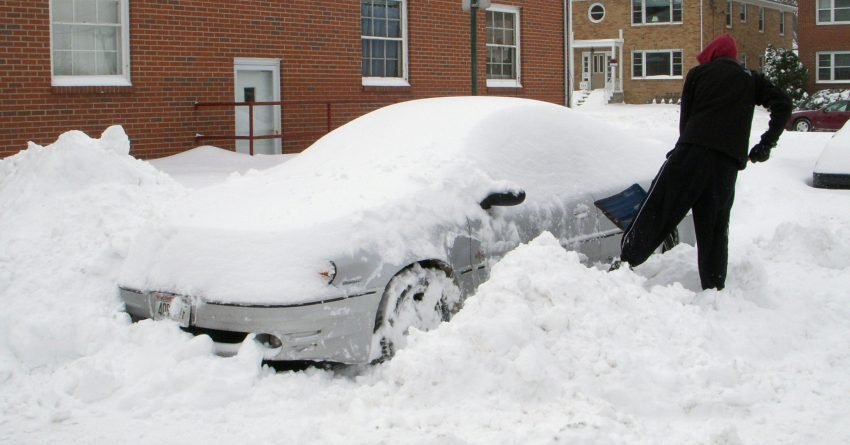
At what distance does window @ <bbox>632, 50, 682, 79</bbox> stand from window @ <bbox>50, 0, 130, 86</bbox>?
36.4 m

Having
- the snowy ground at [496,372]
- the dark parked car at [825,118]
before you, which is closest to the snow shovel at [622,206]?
the snowy ground at [496,372]

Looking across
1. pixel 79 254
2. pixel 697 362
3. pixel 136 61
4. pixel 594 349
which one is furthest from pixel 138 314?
pixel 136 61

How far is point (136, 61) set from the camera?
13.2 meters

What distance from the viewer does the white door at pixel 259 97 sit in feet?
48.5

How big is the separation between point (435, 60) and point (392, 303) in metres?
12.4

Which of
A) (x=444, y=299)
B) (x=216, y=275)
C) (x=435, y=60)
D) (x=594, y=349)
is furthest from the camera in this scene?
(x=435, y=60)

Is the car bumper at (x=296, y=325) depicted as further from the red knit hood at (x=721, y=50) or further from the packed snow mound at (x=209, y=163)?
the packed snow mound at (x=209, y=163)

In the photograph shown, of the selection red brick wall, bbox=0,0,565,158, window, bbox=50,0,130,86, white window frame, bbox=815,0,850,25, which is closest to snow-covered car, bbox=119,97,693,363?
red brick wall, bbox=0,0,565,158

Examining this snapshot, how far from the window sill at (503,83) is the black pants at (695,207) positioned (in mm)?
12490

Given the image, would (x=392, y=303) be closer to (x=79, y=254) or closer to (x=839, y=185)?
(x=79, y=254)

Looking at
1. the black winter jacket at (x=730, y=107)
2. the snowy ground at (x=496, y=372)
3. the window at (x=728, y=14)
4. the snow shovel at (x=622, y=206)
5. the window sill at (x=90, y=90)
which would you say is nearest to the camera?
the snowy ground at (x=496, y=372)

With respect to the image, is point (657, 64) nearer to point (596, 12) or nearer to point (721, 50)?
point (596, 12)

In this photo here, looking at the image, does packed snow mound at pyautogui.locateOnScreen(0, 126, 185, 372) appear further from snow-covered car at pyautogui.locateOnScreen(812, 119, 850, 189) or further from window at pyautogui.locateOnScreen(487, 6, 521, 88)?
window at pyautogui.locateOnScreen(487, 6, 521, 88)

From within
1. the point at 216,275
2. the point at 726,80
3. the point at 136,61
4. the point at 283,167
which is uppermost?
the point at 136,61
